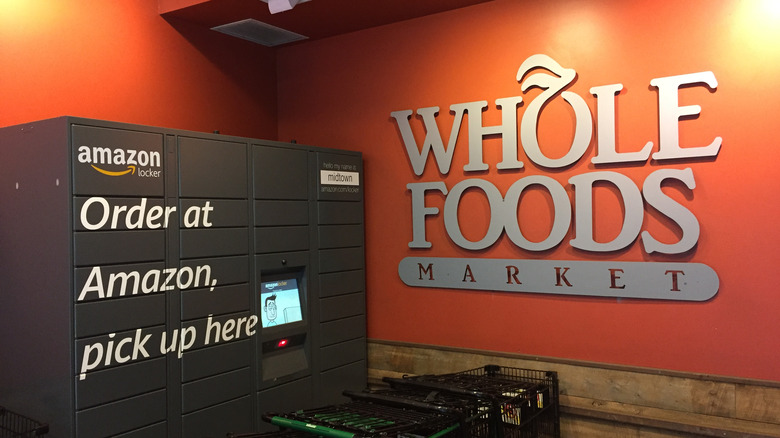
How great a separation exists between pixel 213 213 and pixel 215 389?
3.17 feet

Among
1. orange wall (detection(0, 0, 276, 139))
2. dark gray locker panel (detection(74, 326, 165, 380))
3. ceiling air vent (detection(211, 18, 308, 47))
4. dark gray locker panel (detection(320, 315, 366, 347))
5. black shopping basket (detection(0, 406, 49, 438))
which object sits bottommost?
black shopping basket (detection(0, 406, 49, 438))

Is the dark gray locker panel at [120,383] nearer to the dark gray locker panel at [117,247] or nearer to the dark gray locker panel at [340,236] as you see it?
the dark gray locker panel at [117,247]

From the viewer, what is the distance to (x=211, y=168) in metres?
3.46

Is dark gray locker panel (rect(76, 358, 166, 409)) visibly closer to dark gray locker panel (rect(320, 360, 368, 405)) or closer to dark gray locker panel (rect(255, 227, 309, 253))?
dark gray locker panel (rect(255, 227, 309, 253))

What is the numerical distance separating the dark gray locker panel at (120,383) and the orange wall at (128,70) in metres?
1.48

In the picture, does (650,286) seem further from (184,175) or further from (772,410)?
(184,175)

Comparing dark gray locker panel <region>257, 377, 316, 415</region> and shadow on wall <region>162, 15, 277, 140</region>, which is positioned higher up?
shadow on wall <region>162, 15, 277, 140</region>

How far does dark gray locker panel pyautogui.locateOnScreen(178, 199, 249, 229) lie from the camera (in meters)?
3.32

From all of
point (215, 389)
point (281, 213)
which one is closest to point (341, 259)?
point (281, 213)

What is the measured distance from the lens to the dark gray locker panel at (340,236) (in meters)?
4.18

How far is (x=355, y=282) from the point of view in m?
4.41

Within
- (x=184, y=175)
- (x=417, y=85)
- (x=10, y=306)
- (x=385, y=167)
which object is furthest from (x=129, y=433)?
(x=417, y=85)

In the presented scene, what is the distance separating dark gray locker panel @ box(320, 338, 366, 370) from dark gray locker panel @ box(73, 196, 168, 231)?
4.78ft

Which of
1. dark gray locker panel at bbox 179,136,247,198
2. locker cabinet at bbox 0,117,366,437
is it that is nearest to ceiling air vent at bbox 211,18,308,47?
locker cabinet at bbox 0,117,366,437
